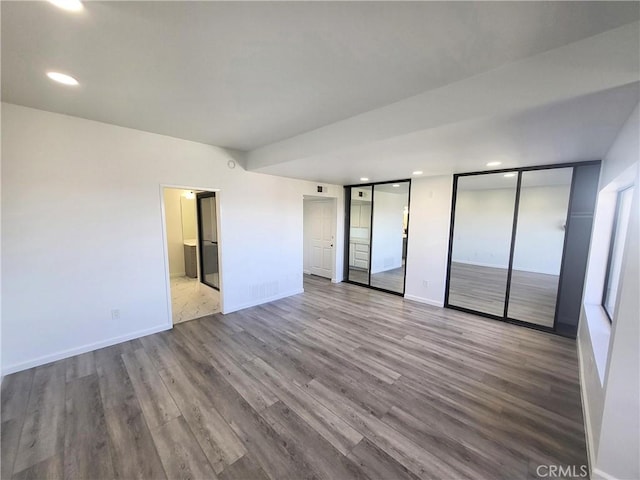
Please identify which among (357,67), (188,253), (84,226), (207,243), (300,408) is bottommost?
(300,408)

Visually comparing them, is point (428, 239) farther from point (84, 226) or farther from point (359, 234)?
point (84, 226)

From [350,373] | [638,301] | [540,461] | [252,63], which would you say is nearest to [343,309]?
[350,373]

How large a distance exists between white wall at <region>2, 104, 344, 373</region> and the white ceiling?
0.40m

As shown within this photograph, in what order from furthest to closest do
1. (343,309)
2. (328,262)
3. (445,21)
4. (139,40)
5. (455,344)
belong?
(328,262) → (343,309) → (455,344) → (139,40) → (445,21)

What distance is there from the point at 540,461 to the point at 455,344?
1540 mm

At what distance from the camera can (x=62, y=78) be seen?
6.38 ft

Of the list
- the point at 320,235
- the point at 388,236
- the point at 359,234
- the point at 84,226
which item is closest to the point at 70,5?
the point at 84,226

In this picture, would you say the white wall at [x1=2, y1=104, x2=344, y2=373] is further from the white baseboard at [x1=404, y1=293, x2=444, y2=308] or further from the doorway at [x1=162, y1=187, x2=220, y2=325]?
the white baseboard at [x1=404, y1=293, x2=444, y2=308]

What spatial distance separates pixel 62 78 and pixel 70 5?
40.8 inches

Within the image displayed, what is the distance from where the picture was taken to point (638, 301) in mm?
1378

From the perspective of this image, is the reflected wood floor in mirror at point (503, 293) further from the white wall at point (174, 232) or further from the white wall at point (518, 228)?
the white wall at point (174, 232)

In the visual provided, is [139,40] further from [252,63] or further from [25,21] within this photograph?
[252,63]

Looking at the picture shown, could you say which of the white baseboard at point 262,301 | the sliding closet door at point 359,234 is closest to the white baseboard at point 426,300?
the sliding closet door at point 359,234

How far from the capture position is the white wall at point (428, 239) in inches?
173
